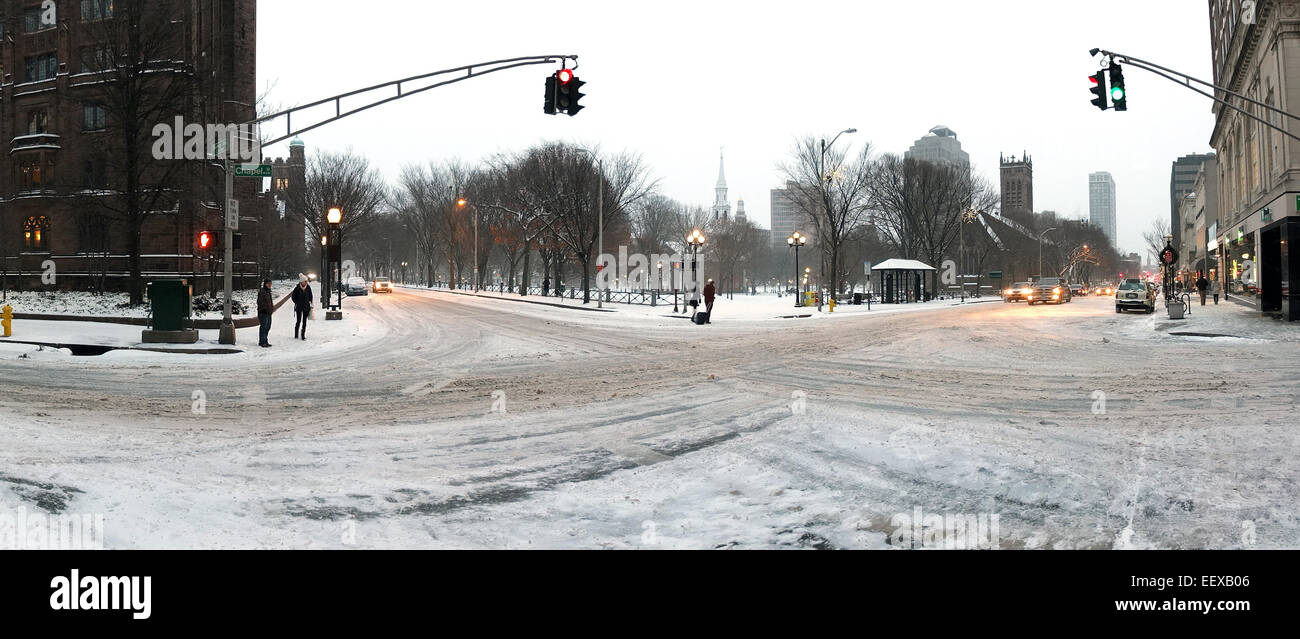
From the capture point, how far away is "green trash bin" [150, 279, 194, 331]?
64.9ft

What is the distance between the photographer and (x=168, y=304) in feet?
65.2

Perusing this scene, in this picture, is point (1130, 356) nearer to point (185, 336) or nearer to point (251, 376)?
point (251, 376)

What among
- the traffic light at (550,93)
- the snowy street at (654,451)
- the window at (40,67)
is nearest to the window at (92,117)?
the window at (40,67)

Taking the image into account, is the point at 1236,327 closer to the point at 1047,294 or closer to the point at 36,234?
the point at 1047,294

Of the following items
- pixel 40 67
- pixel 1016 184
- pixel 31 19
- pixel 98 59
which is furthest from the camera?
pixel 1016 184

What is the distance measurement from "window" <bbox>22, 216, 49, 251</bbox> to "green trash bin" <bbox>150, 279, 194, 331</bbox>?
1142 inches

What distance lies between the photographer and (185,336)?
64.9 ft

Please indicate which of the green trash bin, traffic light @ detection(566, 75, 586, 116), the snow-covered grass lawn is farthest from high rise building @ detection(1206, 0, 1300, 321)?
the snow-covered grass lawn

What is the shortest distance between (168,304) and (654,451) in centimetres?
1822

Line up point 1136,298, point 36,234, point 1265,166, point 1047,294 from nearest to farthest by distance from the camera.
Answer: point 1265,166, point 1136,298, point 36,234, point 1047,294

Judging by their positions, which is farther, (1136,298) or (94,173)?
(94,173)

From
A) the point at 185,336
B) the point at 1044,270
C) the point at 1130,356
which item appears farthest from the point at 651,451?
the point at 1044,270

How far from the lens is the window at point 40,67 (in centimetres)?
3972

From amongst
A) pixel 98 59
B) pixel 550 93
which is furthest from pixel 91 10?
pixel 550 93
